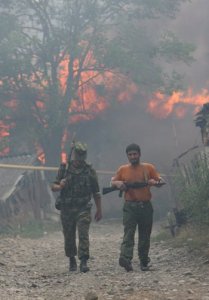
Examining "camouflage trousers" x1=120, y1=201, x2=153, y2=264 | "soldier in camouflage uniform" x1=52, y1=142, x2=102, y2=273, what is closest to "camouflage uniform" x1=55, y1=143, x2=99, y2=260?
"soldier in camouflage uniform" x1=52, y1=142, x2=102, y2=273

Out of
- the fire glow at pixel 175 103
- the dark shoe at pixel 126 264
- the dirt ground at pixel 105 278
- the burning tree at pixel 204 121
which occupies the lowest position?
the dirt ground at pixel 105 278

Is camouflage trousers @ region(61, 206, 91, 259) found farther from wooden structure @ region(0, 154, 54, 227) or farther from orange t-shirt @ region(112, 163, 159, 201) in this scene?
wooden structure @ region(0, 154, 54, 227)

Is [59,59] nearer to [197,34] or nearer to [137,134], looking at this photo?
[137,134]

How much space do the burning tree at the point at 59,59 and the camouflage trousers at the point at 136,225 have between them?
553 inches

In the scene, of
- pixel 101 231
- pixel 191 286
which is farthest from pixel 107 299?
pixel 101 231

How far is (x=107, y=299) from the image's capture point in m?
5.00

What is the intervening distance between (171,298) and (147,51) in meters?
18.0

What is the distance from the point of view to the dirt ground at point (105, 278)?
17.1 ft

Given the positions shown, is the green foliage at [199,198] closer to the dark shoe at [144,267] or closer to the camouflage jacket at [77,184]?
the dark shoe at [144,267]

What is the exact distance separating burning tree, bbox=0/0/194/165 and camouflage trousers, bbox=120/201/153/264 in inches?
553

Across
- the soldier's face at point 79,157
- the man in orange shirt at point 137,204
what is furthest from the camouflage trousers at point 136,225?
the soldier's face at point 79,157

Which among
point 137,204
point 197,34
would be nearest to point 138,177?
point 137,204

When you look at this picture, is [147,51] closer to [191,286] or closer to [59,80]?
[59,80]

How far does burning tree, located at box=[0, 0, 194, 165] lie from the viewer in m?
20.4
